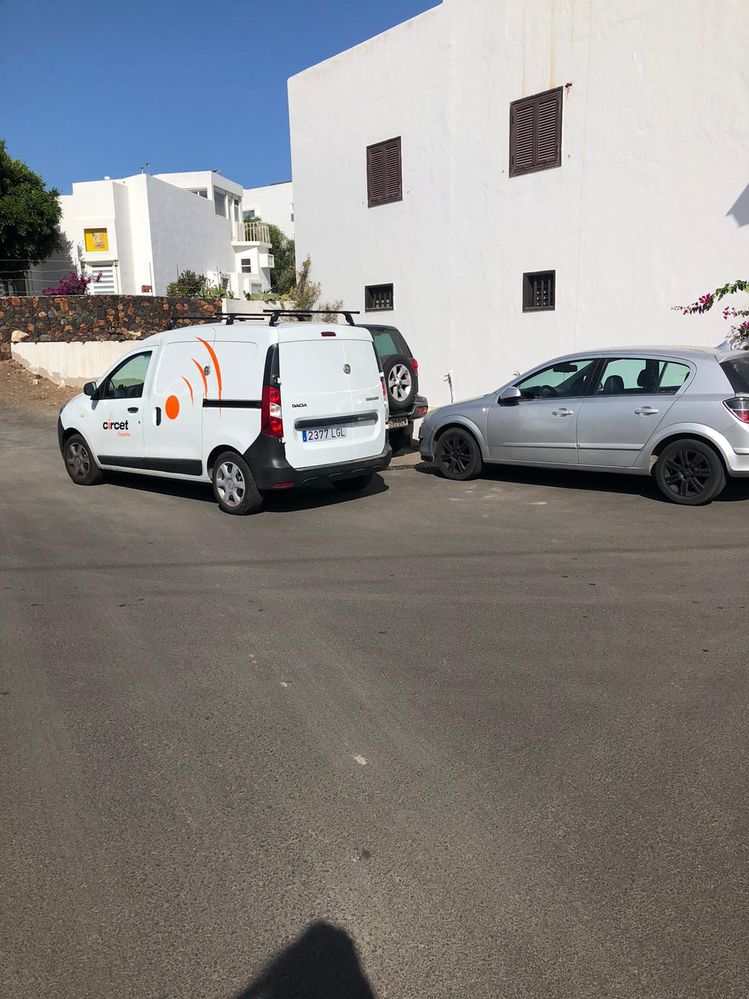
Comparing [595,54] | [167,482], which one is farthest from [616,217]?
[167,482]

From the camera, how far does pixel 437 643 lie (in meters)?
4.92

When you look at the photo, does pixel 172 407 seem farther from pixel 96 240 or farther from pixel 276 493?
pixel 96 240

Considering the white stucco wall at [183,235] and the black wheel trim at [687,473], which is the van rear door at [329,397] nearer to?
the black wheel trim at [687,473]

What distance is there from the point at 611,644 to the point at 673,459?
4.21 metres

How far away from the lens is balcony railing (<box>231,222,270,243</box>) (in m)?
42.9

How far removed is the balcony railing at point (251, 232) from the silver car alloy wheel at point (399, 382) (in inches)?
1329

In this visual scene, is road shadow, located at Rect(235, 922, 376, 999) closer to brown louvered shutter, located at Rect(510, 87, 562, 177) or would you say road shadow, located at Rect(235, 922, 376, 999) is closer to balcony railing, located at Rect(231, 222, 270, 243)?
brown louvered shutter, located at Rect(510, 87, 562, 177)

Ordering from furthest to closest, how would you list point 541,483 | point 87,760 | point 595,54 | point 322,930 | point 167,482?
point 595,54 < point 167,482 < point 541,483 < point 87,760 < point 322,930

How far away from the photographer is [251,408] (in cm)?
817

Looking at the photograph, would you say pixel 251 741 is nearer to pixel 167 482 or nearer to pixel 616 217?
pixel 167 482

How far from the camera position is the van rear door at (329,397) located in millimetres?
8156

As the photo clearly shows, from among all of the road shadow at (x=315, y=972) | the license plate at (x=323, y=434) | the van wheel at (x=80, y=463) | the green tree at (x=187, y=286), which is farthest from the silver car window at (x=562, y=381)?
the green tree at (x=187, y=286)

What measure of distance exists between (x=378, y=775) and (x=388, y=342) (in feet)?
30.7

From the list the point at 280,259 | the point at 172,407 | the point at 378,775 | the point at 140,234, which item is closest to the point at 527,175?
the point at 172,407
